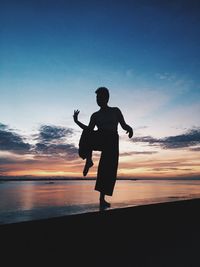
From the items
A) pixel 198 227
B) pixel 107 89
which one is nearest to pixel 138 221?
pixel 198 227

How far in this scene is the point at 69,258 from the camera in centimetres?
189

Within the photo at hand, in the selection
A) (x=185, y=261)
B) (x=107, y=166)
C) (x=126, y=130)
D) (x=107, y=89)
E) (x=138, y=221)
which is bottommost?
(x=185, y=261)

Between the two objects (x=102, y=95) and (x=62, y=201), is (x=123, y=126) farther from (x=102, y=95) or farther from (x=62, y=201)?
(x=62, y=201)

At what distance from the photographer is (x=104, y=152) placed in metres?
4.55

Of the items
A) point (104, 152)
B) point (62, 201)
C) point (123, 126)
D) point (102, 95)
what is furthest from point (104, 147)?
point (62, 201)

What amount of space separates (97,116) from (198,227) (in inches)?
96.2

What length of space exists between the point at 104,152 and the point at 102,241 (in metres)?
2.34

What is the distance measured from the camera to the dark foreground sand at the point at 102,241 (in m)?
1.81

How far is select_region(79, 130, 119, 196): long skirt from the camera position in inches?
176

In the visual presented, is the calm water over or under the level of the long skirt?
under

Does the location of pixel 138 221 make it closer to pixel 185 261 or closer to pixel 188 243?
pixel 188 243

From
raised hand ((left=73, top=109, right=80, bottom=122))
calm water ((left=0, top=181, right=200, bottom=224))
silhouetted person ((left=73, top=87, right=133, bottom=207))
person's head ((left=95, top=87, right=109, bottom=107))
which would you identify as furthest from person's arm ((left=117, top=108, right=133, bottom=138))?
calm water ((left=0, top=181, right=200, bottom=224))

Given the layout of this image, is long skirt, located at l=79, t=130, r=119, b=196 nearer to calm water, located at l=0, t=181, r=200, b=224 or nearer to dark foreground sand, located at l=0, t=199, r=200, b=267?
calm water, located at l=0, t=181, r=200, b=224

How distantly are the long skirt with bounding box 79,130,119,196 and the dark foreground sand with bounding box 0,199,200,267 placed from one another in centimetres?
145
